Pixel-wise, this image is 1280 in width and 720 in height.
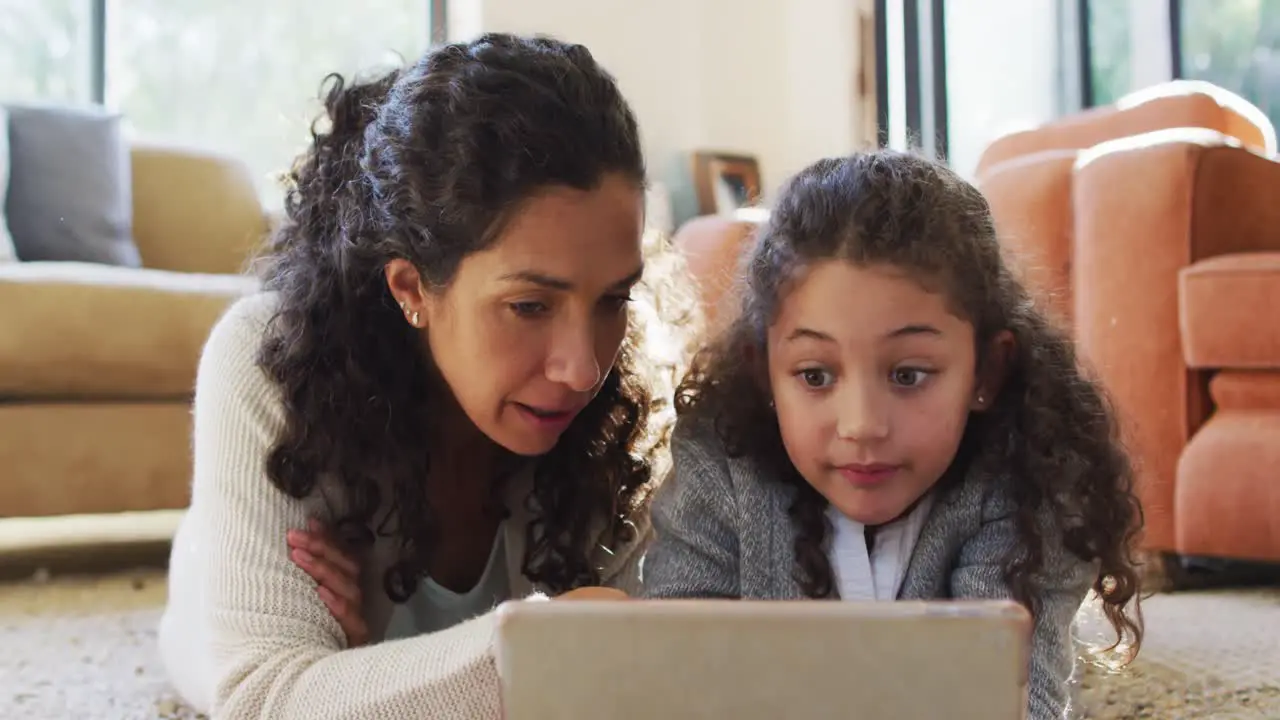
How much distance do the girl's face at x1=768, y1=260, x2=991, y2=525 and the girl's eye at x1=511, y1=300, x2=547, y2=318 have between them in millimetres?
178

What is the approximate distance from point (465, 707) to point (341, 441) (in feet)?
0.94

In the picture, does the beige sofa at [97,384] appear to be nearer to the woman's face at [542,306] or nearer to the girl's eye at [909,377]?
the woman's face at [542,306]

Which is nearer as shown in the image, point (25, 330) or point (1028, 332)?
point (1028, 332)

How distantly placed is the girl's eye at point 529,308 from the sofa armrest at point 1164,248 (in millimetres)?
1001

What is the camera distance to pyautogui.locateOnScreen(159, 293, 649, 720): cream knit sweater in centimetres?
75

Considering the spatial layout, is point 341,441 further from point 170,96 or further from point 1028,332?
point 170,96

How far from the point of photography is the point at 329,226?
3.34 feet

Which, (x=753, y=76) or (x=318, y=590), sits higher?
(x=753, y=76)

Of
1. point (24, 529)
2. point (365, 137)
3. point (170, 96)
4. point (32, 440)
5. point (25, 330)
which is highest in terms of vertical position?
point (170, 96)

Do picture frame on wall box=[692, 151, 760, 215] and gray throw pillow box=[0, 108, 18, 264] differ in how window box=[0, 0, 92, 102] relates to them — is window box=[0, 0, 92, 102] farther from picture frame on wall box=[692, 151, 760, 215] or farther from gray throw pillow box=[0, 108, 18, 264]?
picture frame on wall box=[692, 151, 760, 215]

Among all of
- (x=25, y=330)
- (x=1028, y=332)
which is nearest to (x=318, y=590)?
(x=1028, y=332)

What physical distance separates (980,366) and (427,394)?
457mm

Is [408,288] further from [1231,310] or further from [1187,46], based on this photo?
[1187,46]

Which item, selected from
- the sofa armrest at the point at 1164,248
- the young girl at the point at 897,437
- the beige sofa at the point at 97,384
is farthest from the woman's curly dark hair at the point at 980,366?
the beige sofa at the point at 97,384
